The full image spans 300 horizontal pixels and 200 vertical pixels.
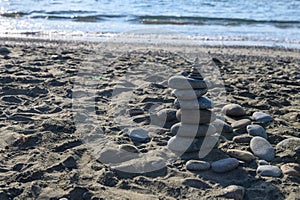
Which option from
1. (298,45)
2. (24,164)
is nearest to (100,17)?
(298,45)

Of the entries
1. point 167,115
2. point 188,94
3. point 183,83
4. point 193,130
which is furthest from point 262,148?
point 167,115

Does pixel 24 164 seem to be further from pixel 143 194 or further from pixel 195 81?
pixel 195 81

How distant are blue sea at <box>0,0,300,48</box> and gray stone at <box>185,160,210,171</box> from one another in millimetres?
8960

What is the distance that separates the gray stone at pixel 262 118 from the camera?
502cm

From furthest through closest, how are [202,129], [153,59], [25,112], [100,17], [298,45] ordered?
1. [100,17]
2. [298,45]
3. [153,59]
4. [25,112]
5. [202,129]

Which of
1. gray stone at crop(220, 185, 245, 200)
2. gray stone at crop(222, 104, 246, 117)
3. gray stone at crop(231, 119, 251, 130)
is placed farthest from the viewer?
gray stone at crop(222, 104, 246, 117)

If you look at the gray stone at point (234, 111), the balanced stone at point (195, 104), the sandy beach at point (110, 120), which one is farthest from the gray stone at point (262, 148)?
the gray stone at point (234, 111)

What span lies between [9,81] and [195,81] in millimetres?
3200

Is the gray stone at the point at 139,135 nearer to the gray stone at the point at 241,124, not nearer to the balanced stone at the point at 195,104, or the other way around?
the balanced stone at the point at 195,104

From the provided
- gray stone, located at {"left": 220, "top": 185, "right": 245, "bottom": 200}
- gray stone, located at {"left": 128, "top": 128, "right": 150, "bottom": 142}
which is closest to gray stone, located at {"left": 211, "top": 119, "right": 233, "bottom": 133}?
gray stone, located at {"left": 128, "top": 128, "right": 150, "bottom": 142}

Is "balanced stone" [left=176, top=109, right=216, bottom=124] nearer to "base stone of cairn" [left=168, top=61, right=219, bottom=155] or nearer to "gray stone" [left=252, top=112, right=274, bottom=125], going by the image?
"base stone of cairn" [left=168, top=61, right=219, bottom=155]

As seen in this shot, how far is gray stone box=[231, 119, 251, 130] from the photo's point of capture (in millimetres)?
4820

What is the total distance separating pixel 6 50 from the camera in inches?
342

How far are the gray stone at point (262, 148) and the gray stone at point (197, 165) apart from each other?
22.7 inches
